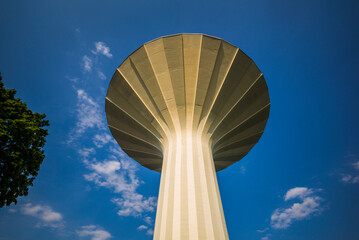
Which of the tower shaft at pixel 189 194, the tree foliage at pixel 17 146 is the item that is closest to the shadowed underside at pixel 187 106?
the tower shaft at pixel 189 194

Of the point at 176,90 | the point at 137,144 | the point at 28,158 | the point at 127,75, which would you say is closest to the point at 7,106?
the point at 28,158

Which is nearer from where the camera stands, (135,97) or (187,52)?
(187,52)

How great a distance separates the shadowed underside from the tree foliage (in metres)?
4.42

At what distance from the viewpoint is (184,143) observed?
1028cm

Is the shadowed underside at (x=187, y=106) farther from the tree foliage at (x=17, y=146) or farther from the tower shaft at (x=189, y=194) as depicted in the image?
the tree foliage at (x=17, y=146)

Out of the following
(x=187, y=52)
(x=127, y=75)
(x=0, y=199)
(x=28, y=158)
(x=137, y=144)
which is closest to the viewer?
(x=0, y=199)

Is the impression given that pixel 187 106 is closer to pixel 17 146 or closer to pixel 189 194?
pixel 189 194

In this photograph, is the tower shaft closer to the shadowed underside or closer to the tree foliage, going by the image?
the shadowed underside

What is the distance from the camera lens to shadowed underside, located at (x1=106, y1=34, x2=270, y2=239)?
8.84 meters

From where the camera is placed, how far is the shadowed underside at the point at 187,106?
8.84m

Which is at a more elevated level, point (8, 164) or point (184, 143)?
point (184, 143)

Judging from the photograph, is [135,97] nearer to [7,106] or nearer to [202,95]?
[202,95]

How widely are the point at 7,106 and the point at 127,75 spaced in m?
6.24

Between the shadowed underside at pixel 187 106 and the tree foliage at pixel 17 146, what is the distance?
4.42 m
